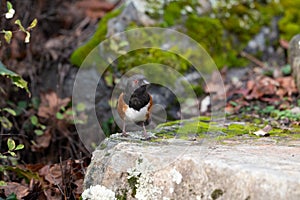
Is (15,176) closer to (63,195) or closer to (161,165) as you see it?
(63,195)

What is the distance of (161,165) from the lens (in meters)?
2.53

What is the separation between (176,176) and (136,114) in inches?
27.3

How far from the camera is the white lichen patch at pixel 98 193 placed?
2648mm

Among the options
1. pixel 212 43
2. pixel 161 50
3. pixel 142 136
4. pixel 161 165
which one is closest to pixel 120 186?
pixel 161 165

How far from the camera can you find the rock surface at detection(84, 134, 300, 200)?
6.97ft

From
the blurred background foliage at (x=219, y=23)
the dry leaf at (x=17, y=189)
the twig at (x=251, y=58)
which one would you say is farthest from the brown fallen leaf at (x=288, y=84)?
the dry leaf at (x=17, y=189)

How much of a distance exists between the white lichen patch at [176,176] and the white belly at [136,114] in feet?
2.15

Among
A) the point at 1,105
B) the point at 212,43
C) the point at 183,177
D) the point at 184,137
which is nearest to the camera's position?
the point at 183,177

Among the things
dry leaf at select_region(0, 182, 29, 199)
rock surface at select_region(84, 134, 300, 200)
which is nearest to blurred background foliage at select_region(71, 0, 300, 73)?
dry leaf at select_region(0, 182, 29, 199)

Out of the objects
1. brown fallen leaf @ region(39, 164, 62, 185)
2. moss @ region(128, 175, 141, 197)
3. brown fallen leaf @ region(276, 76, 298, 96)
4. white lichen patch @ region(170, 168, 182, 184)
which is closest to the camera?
white lichen patch @ region(170, 168, 182, 184)

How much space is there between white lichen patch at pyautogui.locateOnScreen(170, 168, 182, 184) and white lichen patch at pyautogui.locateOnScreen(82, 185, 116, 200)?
1.37 feet

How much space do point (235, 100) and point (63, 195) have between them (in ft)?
6.83

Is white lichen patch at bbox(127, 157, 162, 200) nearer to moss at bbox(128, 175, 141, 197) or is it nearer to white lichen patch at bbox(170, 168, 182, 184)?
moss at bbox(128, 175, 141, 197)

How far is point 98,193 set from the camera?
8.75ft
